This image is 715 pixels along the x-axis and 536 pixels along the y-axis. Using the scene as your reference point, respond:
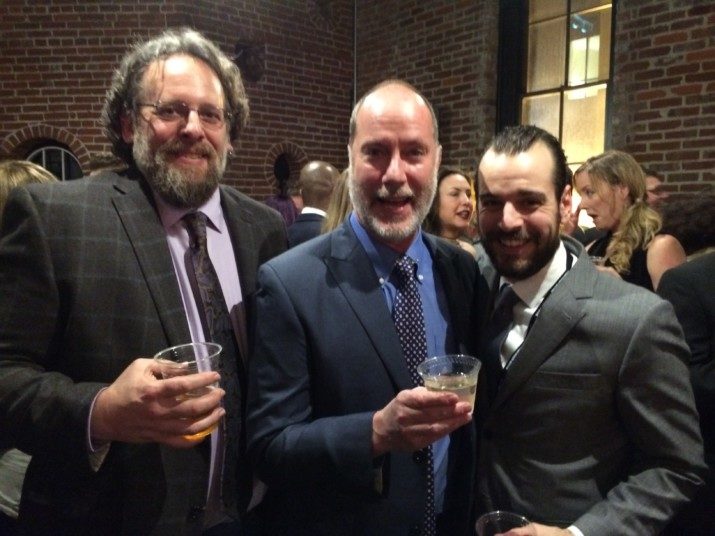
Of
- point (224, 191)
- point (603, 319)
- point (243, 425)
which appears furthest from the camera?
point (224, 191)

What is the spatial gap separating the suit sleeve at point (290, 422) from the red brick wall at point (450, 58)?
508 centimetres

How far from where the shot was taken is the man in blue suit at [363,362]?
4.41ft

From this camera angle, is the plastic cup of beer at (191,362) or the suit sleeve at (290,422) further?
the suit sleeve at (290,422)

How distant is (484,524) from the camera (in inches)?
51.6

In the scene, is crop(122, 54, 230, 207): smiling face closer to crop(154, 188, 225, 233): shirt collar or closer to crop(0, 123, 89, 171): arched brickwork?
crop(154, 188, 225, 233): shirt collar

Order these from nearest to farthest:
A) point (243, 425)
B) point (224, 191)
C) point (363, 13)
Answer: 1. point (243, 425)
2. point (224, 191)
3. point (363, 13)

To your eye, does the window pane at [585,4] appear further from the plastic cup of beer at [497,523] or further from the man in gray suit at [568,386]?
the plastic cup of beer at [497,523]

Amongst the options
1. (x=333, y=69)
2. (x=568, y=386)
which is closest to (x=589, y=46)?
(x=333, y=69)

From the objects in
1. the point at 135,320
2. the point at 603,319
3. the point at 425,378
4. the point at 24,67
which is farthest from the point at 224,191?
the point at 24,67

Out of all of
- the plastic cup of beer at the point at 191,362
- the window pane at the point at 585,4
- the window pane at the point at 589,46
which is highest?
the window pane at the point at 585,4

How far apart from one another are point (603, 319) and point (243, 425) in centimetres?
101

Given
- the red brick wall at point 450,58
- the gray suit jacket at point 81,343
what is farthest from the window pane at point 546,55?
the gray suit jacket at point 81,343

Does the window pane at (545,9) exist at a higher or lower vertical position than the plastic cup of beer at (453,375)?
higher

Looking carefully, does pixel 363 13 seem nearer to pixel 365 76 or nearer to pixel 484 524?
pixel 365 76
